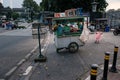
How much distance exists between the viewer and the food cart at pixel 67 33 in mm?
12152

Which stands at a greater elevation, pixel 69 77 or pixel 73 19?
pixel 73 19

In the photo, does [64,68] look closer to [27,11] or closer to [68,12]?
[68,12]

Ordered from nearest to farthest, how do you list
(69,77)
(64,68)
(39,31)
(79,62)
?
1. (69,77)
2. (64,68)
3. (79,62)
4. (39,31)

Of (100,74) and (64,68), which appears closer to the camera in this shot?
(100,74)

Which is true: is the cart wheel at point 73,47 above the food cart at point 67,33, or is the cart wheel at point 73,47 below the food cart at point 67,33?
below

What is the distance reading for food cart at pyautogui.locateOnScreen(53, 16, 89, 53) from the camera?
1215cm

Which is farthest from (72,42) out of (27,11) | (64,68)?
(27,11)

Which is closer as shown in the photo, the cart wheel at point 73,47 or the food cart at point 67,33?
the food cart at point 67,33

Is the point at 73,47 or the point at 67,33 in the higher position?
the point at 67,33

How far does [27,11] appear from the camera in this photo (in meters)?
138

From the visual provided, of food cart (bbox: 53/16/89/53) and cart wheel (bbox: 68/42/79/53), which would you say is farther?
cart wheel (bbox: 68/42/79/53)

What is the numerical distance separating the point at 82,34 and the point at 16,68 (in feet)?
16.3

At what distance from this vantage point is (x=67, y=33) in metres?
12.2

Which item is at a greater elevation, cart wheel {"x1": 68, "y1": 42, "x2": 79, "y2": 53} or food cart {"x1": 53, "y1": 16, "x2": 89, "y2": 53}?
food cart {"x1": 53, "y1": 16, "x2": 89, "y2": 53}
